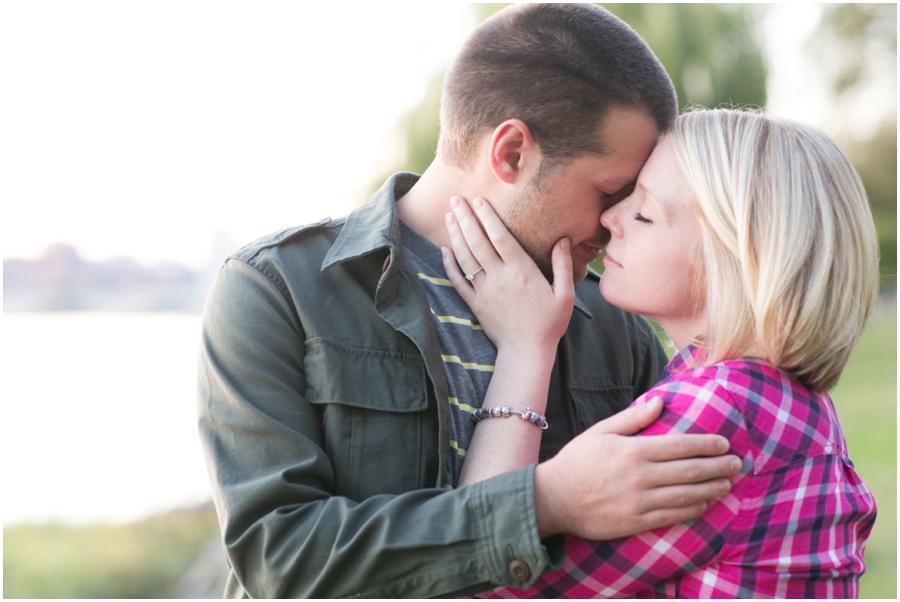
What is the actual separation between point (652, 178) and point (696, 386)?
56 cm

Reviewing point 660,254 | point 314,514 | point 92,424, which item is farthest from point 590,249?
point 92,424

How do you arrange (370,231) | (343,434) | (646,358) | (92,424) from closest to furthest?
(343,434), (370,231), (646,358), (92,424)

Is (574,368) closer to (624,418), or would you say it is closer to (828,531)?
(624,418)

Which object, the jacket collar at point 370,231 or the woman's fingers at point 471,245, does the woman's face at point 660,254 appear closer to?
the woman's fingers at point 471,245

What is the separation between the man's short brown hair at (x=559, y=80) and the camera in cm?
205

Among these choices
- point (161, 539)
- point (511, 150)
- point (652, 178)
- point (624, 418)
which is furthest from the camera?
point (161, 539)

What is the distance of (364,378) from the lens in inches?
70.9

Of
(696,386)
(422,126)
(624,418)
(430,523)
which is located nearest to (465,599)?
(430,523)

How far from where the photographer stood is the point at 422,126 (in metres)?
6.49

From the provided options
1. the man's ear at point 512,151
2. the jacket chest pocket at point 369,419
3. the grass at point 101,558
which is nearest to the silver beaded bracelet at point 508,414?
the jacket chest pocket at point 369,419

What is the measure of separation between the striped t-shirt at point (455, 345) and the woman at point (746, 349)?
6 cm

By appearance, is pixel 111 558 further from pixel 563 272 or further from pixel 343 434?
pixel 563 272

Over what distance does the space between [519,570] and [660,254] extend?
758 mm

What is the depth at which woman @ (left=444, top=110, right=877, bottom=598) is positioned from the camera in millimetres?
1508
